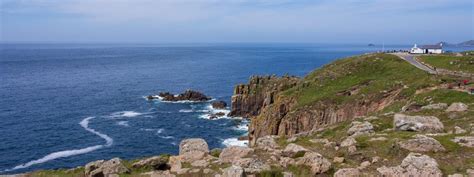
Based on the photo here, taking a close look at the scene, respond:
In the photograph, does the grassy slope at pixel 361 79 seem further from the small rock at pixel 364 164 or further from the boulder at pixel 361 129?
the small rock at pixel 364 164

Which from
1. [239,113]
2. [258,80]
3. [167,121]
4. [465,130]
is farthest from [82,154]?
[465,130]

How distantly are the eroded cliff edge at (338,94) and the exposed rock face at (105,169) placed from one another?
3259 centimetres

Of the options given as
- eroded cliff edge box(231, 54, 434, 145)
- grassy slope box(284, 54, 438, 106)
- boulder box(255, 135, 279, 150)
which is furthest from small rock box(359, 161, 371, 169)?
grassy slope box(284, 54, 438, 106)

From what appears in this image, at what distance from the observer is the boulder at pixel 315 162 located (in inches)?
928

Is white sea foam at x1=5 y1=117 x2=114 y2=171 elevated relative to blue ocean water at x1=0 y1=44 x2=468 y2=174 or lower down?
lower down

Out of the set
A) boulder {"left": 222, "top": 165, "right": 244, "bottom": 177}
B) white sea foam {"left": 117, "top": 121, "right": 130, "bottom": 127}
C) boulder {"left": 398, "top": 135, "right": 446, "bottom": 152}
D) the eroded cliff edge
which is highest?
boulder {"left": 398, "top": 135, "right": 446, "bottom": 152}

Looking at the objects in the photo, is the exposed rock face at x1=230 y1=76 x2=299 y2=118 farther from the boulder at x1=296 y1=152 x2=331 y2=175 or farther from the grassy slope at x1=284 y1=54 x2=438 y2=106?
the boulder at x1=296 y1=152 x2=331 y2=175

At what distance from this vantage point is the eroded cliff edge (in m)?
64.1

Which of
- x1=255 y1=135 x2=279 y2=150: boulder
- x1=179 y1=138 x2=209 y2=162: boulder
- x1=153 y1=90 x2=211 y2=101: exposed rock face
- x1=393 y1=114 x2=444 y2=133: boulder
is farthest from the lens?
x1=153 y1=90 x2=211 y2=101: exposed rock face

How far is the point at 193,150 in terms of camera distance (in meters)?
29.2

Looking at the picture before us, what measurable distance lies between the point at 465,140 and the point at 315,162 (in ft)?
34.4

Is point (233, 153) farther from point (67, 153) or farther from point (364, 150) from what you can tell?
point (67, 153)

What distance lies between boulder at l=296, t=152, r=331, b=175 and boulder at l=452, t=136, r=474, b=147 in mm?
9332

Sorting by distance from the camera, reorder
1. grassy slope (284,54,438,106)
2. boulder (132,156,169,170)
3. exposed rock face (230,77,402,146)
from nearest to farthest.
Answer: boulder (132,156,169,170) < exposed rock face (230,77,402,146) < grassy slope (284,54,438,106)
